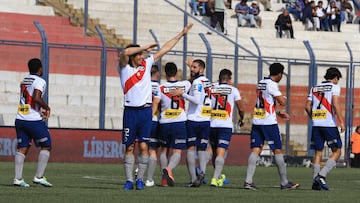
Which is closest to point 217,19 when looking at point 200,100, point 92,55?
point 92,55

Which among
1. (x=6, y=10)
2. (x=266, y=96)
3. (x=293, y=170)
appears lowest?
(x=293, y=170)

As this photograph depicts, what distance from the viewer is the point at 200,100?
21.8 metres

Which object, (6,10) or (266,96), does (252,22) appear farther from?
(266,96)

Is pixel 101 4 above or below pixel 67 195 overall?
above

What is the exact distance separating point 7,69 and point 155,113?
10508mm

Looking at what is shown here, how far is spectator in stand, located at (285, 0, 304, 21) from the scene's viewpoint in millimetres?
45281

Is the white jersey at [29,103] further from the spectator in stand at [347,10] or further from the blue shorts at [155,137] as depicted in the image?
the spectator in stand at [347,10]

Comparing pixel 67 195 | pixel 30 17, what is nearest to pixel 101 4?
pixel 30 17

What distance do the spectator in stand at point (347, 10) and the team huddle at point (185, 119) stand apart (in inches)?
963

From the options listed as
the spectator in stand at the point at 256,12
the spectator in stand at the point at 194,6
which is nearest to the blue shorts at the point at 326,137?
the spectator in stand at the point at 194,6

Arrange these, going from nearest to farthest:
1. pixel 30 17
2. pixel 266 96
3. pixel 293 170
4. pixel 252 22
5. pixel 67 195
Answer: pixel 67 195
pixel 266 96
pixel 293 170
pixel 30 17
pixel 252 22

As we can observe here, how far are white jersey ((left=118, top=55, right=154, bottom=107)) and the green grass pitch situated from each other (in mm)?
1401

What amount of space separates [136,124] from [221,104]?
3619mm

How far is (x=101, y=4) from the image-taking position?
3847cm
